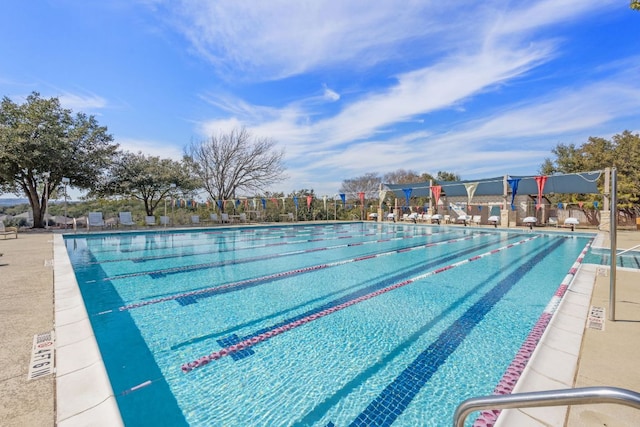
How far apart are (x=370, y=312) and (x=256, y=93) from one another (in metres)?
15.0

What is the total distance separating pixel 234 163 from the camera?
22.6 metres

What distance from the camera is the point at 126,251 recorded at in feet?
29.5

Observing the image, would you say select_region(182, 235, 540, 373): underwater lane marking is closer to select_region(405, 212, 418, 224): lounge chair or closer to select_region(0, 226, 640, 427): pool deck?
select_region(0, 226, 640, 427): pool deck

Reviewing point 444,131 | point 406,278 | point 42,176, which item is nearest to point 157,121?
point 42,176

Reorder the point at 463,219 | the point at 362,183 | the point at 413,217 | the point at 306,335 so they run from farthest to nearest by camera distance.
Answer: the point at 362,183 → the point at 413,217 → the point at 463,219 → the point at 306,335

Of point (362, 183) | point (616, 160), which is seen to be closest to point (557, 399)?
point (616, 160)

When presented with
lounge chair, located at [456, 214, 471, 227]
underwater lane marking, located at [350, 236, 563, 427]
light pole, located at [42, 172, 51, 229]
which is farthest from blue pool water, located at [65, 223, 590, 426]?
lounge chair, located at [456, 214, 471, 227]

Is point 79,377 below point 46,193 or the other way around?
below

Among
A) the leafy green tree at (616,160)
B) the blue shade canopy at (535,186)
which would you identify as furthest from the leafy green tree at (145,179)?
the leafy green tree at (616,160)

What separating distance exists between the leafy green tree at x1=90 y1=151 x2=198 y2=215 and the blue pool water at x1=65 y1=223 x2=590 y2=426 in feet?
35.2

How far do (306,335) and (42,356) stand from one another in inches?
92.5

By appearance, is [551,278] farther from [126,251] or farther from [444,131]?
[444,131]

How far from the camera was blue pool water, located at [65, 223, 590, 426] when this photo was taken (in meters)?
2.28

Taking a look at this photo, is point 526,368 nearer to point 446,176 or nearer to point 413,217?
point 413,217
